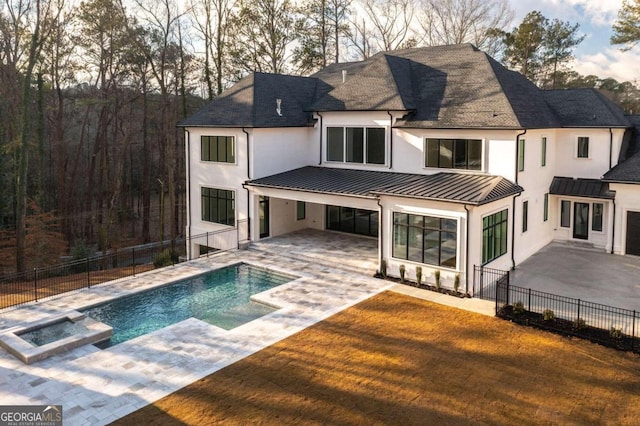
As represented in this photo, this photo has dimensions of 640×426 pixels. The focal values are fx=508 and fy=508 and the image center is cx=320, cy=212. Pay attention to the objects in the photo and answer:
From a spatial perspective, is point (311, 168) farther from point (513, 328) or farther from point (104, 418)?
point (104, 418)

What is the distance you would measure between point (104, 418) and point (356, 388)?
4.75 metres

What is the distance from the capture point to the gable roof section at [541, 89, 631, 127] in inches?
861

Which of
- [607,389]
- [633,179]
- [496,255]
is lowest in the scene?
[607,389]

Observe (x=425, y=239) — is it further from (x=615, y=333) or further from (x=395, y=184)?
(x=615, y=333)

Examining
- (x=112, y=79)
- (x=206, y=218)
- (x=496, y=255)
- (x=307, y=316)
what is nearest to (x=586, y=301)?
(x=496, y=255)

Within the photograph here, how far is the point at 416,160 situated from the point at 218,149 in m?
9.10

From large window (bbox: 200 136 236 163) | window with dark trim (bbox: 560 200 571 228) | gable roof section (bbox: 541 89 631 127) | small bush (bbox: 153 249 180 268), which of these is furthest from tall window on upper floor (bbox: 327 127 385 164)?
small bush (bbox: 153 249 180 268)

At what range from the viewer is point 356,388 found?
33.7 ft

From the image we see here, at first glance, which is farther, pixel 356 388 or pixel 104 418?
pixel 356 388

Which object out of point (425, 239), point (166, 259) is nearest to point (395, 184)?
point (425, 239)

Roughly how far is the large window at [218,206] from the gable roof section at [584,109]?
599 inches

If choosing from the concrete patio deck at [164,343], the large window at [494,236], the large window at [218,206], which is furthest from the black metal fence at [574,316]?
the large window at [218,206]

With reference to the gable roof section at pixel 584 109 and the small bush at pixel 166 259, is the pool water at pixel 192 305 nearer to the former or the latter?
the small bush at pixel 166 259

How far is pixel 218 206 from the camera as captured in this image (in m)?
23.8
